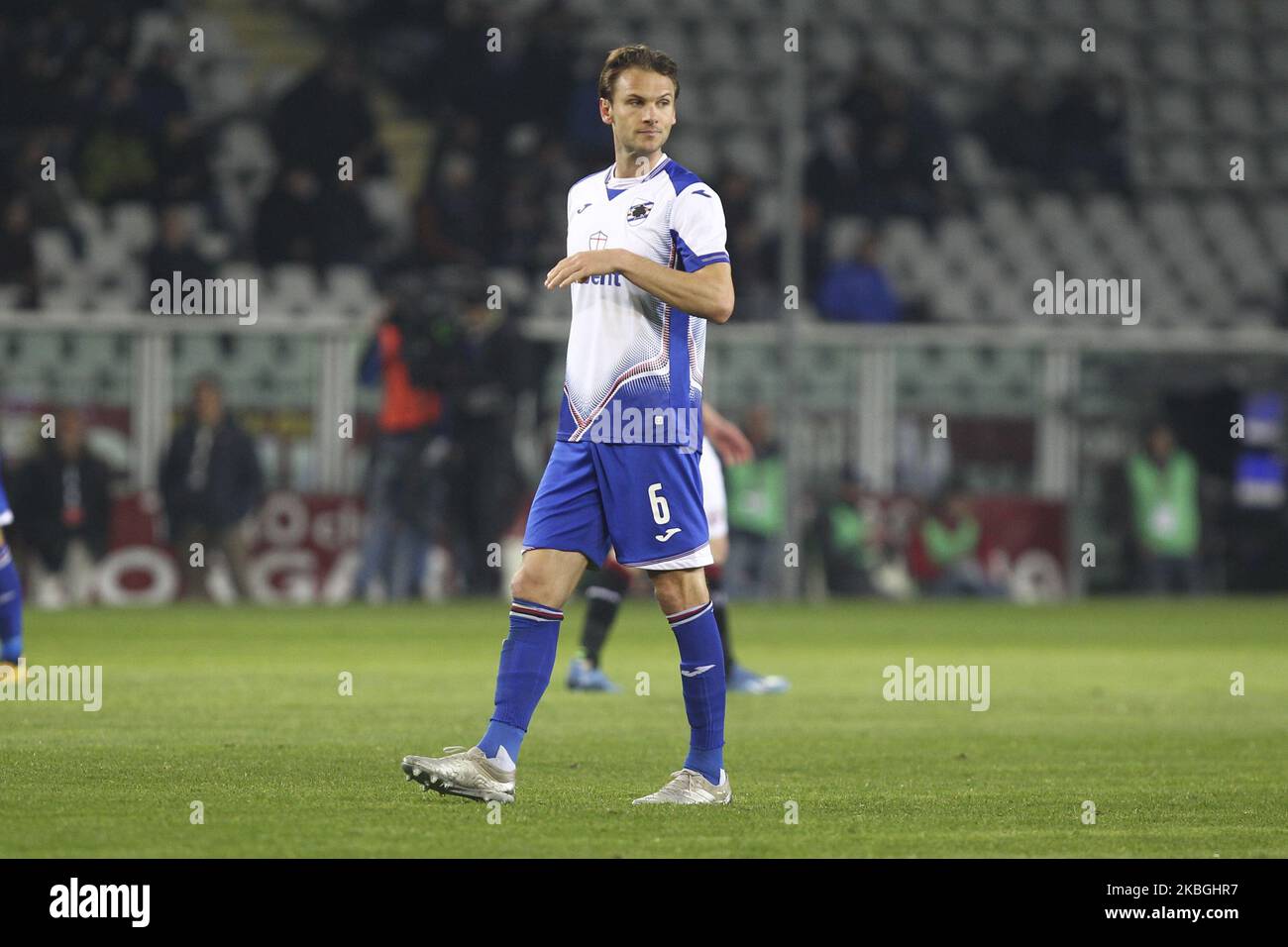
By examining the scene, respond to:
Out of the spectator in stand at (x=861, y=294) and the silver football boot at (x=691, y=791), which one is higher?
the spectator in stand at (x=861, y=294)

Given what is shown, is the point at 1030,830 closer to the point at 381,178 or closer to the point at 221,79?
the point at 381,178

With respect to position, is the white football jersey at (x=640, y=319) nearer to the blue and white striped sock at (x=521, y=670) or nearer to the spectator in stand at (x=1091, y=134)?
the blue and white striped sock at (x=521, y=670)

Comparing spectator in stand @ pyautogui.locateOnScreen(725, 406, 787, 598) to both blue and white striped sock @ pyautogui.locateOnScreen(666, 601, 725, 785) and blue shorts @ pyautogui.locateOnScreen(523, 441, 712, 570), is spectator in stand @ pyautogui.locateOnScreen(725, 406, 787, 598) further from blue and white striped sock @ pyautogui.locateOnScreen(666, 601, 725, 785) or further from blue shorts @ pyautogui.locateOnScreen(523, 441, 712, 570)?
blue shorts @ pyautogui.locateOnScreen(523, 441, 712, 570)

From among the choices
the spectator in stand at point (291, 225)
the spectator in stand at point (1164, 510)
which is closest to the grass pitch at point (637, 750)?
the spectator in stand at point (291, 225)

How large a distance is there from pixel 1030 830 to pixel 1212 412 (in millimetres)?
17918

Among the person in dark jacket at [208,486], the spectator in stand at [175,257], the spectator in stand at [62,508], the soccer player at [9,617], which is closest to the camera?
the soccer player at [9,617]

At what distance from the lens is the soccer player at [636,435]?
690 cm

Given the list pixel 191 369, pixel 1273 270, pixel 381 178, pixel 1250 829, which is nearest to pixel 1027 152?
pixel 1273 270

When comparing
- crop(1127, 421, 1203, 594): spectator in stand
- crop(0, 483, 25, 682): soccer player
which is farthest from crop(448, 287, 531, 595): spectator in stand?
crop(0, 483, 25, 682): soccer player

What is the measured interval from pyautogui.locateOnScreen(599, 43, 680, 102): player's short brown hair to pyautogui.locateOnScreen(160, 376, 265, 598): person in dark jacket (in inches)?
497

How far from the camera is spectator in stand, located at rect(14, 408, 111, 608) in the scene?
1889 cm

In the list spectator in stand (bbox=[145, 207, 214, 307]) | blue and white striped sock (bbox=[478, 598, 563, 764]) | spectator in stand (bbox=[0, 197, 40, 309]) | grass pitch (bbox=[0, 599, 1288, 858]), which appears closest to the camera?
grass pitch (bbox=[0, 599, 1288, 858])

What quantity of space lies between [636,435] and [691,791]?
1131 millimetres

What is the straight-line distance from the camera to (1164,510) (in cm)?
2295
